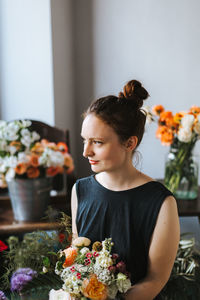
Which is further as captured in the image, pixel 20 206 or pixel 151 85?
pixel 151 85

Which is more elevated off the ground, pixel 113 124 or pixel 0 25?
pixel 0 25

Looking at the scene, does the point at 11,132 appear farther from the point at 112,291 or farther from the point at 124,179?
the point at 112,291

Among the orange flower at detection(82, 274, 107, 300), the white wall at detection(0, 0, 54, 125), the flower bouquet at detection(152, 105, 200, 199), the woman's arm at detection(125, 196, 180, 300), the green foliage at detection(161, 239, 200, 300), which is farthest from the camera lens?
the white wall at detection(0, 0, 54, 125)

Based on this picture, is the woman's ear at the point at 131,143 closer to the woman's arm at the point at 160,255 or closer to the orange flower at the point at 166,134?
the woman's arm at the point at 160,255

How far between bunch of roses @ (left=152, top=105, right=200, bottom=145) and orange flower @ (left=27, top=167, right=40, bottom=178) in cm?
71

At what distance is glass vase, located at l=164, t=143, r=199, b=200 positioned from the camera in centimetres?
202

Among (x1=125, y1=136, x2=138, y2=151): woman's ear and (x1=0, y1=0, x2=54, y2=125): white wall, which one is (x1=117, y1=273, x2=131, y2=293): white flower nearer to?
(x1=125, y1=136, x2=138, y2=151): woman's ear

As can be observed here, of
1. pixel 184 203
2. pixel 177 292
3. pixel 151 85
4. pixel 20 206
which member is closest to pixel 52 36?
pixel 151 85

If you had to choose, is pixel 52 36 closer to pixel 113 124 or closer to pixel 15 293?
pixel 113 124

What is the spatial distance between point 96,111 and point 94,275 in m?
0.43

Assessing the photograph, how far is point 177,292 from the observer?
1605 mm

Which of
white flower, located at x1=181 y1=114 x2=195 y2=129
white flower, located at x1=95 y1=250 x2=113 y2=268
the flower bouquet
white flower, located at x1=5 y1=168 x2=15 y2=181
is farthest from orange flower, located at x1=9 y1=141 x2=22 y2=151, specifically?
white flower, located at x1=95 y1=250 x2=113 y2=268

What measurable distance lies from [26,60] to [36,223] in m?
1.07

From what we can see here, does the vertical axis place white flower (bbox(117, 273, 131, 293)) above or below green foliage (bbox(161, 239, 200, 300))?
above
